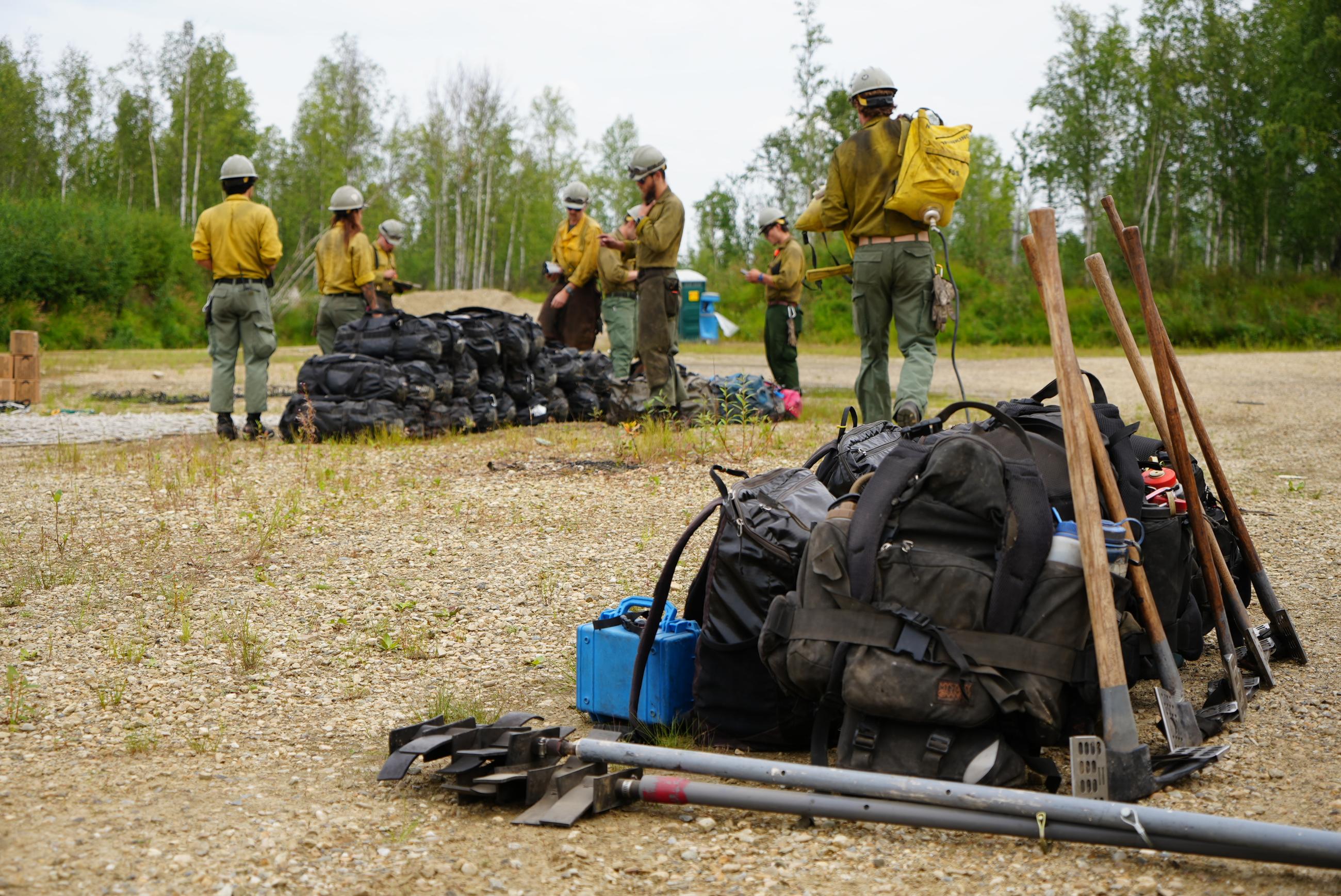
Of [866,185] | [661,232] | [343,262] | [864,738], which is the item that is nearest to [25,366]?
[343,262]

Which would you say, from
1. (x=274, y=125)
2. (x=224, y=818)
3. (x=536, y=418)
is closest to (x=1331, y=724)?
(x=224, y=818)

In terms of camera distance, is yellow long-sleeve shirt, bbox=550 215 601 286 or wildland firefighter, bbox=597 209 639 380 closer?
wildland firefighter, bbox=597 209 639 380

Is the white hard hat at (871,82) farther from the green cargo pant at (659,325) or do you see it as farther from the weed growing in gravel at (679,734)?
the weed growing in gravel at (679,734)

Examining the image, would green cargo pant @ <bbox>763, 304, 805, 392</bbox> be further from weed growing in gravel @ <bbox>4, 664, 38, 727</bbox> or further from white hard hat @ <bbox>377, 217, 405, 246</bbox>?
weed growing in gravel @ <bbox>4, 664, 38, 727</bbox>

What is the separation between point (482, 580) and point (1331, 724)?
3.57 m

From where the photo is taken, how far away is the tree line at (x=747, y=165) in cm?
3481

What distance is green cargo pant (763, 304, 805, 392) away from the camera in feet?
39.7

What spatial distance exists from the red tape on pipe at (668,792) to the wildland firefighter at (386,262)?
9.70 metres

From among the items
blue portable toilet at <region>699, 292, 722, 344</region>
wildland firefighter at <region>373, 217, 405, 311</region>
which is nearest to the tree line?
blue portable toilet at <region>699, 292, 722, 344</region>

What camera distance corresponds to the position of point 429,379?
10.5m

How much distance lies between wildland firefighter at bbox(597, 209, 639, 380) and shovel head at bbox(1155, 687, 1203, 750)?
9283 mm

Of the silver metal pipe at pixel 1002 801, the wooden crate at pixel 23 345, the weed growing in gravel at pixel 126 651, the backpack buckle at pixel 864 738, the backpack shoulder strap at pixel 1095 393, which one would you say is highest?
the wooden crate at pixel 23 345

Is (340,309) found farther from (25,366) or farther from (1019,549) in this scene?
(1019,549)

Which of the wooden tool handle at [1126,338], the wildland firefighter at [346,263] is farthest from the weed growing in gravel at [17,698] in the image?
the wildland firefighter at [346,263]
